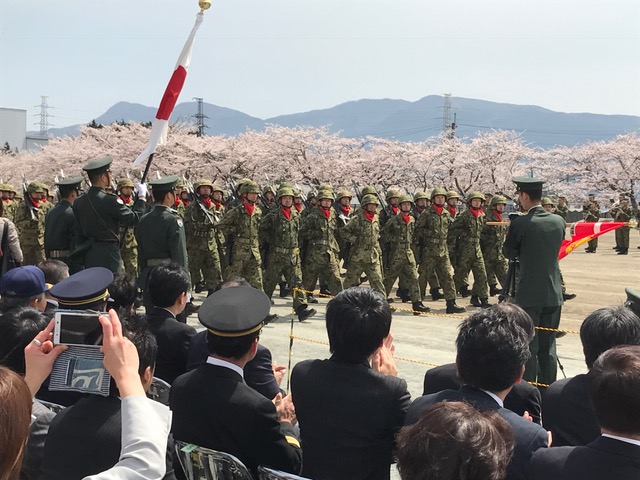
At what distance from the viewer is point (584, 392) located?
340 centimetres

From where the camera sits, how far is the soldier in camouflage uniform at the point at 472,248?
483 inches

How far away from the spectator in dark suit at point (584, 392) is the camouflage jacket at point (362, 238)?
7464mm

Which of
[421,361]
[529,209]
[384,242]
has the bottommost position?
[421,361]

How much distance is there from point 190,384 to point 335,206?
10.6 meters

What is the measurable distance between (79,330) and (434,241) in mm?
10175

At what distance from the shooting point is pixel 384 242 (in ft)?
40.7

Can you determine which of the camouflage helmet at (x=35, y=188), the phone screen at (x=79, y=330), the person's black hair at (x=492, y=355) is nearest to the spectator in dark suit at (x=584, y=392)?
the person's black hair at (x=492, y=355)

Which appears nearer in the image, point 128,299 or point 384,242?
point 128,299

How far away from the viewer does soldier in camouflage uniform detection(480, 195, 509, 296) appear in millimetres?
13133

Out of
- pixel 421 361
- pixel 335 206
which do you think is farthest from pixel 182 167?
pixel 421 361

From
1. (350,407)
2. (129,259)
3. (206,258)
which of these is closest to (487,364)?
(350,407)

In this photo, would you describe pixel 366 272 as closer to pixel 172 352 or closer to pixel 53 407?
pixel 172 352

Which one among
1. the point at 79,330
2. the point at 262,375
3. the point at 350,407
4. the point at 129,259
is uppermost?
the point at 79,330

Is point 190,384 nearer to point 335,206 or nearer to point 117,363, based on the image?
point 117,363
